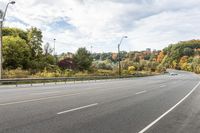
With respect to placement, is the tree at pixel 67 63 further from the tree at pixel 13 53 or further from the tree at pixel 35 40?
the tree at pixel 13 53

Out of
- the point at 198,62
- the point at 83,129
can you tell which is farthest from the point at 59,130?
the point at 198,62

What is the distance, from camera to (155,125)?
9.93m

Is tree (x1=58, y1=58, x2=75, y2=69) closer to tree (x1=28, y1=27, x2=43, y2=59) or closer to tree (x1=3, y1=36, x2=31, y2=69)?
tree (x1=28, y1=27, x2=43, y2=59)

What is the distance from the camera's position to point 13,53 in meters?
69.8

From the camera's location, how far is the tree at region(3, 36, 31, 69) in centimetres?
6819

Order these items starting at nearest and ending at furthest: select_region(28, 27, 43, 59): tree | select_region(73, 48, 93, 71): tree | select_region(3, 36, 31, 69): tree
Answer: select_region(3, 36, 31, 69): tree, select_region(28, 27, 43, 59): tree, select_region(73, 48, 93, 71): tree

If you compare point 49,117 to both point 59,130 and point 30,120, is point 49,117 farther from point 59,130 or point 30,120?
point 59,130

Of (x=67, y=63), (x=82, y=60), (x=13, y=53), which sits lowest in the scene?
(x=67, y=63)

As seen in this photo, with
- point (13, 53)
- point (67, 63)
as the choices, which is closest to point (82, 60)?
point (67, 63)

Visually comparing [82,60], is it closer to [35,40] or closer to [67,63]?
[67,63]

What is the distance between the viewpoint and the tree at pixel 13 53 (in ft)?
224

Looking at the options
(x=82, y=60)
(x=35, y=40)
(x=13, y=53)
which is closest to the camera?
(x=13, y=53)

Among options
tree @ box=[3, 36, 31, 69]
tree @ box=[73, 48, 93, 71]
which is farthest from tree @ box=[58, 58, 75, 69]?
tree @ box=[3, 36, 31, 69]

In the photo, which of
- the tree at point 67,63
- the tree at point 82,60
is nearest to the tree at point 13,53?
the tree at point 67,63
